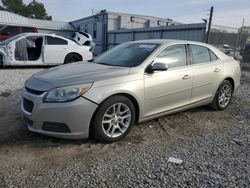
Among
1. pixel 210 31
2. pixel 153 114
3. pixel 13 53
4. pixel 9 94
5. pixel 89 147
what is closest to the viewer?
pixel 89 147

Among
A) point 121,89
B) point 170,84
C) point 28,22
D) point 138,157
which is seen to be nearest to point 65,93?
point 121,89

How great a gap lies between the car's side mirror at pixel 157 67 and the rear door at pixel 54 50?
736 cm

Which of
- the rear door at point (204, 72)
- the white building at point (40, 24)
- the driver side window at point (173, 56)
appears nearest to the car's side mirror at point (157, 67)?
the driver side window at point (173, 56)

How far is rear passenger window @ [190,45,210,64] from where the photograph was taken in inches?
181

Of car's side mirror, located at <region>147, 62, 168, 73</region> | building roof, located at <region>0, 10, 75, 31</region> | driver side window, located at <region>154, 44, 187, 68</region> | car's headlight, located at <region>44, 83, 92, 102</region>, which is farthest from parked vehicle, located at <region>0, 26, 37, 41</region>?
car's side mirror, located at <region>147, 62, 168, 73</region>

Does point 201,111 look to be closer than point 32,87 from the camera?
No

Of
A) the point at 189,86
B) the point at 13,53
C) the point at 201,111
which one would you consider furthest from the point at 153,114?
the point at 13,53

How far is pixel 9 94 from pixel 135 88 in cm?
376

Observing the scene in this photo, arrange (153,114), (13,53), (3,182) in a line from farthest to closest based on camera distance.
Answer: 1. (13,53)
2. (153,114)
3. (3,182)

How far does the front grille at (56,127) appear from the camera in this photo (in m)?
3.20

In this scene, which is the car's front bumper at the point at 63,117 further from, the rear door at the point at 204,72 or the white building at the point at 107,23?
the white building at the point at 107,23

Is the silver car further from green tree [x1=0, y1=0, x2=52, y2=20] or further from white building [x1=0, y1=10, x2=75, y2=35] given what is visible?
green tree [x1=0, y1=0, x2=52, y2=20]

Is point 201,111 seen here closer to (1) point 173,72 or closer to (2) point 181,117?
(2) point 181,117

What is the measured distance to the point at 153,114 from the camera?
156 inches
